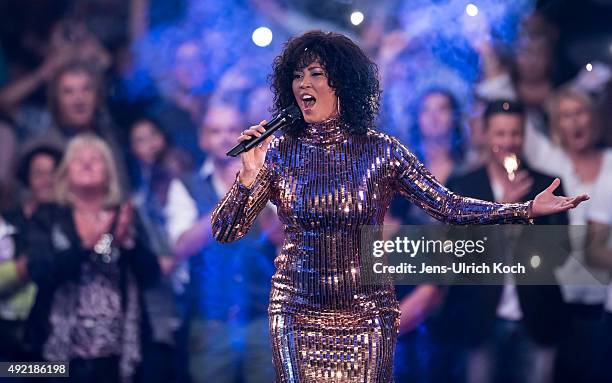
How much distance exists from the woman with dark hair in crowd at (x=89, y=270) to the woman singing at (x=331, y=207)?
1918 mm

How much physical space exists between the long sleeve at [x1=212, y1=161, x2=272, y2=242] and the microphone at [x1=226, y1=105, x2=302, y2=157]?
0.15 meters

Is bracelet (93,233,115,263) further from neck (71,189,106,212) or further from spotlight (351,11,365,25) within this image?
spotlight (351,11,365,25)

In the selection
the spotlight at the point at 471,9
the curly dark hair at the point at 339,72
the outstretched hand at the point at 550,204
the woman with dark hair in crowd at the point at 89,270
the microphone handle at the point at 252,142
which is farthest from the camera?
the woman with dark hair in crowd at the point at 89,270

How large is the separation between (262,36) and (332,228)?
200cm

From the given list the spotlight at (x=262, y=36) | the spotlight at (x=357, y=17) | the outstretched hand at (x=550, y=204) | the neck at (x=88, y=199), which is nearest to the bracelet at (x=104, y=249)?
the neck at (x=88, y=199)

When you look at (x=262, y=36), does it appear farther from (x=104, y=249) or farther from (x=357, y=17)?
(x=104, y=249)

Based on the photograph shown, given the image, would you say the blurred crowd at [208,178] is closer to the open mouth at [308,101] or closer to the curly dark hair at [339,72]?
the curly dark hair at [339,72]

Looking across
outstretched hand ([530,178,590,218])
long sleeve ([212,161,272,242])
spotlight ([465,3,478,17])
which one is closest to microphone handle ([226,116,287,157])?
long sleeve ([212,161,272,242])

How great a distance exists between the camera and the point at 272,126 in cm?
245

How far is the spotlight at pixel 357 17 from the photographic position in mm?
4230

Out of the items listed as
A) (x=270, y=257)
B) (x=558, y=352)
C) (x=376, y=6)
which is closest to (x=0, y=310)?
(x=270, y=257)

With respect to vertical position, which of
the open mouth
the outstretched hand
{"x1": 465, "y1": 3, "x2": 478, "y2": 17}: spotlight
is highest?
{"x1": 465, "y1": 3, "x2": 478, "y2": 17}: spotlight

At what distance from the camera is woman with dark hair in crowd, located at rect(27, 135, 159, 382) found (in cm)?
432

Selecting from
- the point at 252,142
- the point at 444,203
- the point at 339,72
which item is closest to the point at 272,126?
the point at 252,142
